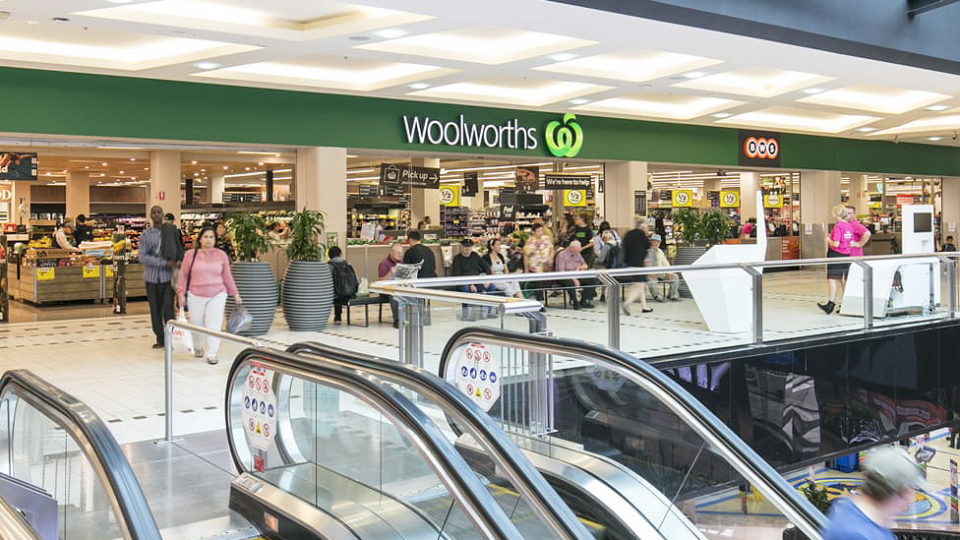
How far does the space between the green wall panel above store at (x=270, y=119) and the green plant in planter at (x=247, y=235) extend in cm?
241

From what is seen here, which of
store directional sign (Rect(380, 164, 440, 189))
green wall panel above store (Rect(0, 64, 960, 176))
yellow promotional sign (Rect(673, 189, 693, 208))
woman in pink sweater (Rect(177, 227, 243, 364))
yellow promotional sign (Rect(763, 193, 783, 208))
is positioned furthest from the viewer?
yellow promotional sign (Rect(673, 189, 693, 208))

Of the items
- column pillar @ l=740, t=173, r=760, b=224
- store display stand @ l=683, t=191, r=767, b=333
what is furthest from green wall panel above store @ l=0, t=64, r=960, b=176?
store display stand @ l=683, t=191, r=767, b=333

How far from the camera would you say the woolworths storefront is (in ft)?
40.0

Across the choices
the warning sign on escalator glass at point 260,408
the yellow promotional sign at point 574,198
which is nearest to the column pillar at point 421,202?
the yellow promotional sign at point 574,198

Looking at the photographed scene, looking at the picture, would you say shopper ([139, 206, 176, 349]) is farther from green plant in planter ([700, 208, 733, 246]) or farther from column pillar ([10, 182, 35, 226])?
column pillar ([10, 182, 35, 226])

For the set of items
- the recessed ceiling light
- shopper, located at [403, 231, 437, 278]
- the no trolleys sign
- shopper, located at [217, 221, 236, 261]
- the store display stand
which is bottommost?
the no trolleys sign

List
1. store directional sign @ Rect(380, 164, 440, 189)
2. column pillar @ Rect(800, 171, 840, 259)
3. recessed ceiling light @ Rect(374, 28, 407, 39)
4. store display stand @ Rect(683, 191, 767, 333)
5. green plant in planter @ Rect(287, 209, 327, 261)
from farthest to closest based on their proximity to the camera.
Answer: column pillar @ Rect(800, 171, 840, 259), store directional sign @ Rect(380, 164, 440, 189), green plant in planter @ Rect(287, 209, 327, 261), recessed ceiling light @ Rect(374, 28, 407, 39), store display stand @ Rect(683, 191, 767, 333)

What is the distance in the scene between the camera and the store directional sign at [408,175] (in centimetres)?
1686

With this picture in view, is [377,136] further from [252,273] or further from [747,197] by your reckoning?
[747,197]

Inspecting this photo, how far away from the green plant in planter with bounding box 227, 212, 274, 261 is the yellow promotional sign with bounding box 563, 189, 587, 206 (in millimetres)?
11876

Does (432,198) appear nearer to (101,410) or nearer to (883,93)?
(883,93)

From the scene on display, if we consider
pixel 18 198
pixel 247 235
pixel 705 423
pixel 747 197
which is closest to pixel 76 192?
pixel 18 198

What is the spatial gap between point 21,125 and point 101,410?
6090 millimetres

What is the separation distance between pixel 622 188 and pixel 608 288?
431 inches
